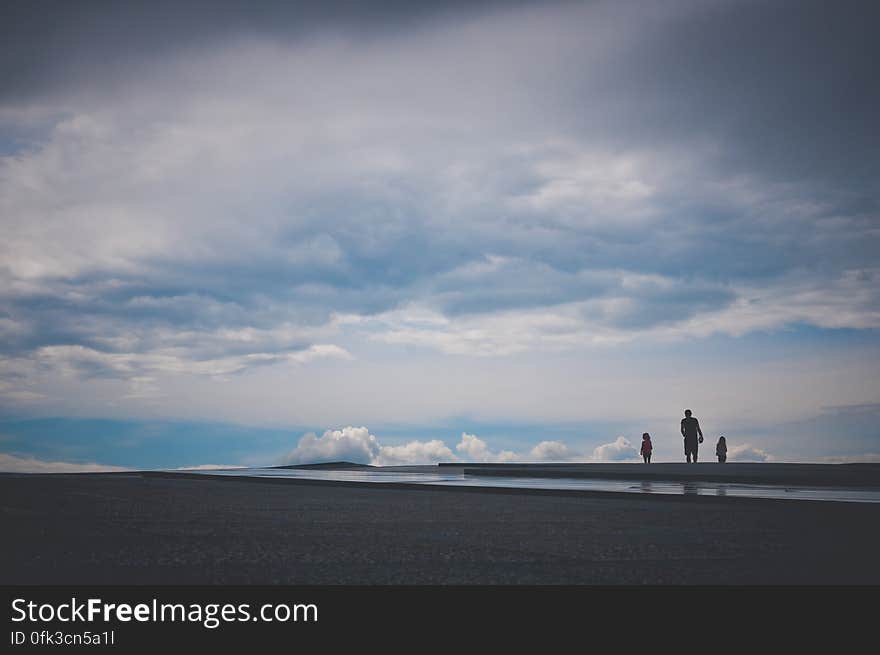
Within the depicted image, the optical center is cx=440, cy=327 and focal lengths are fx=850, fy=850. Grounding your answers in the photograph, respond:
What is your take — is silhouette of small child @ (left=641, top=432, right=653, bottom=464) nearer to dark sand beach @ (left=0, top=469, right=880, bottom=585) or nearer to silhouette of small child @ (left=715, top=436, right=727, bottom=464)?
silhouette of small child @ (left=715, top=436, right=727, bottom=464)

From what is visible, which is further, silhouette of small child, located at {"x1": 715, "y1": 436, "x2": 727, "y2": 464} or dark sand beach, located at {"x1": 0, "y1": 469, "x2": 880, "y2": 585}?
silhouette of small child, located at {"x1": 715, "y1": 436, "x2": 727, "y2": 464}

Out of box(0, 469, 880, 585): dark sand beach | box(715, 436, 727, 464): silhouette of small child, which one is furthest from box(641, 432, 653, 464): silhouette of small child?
box(0, 469, 880, 585): dark sand beach

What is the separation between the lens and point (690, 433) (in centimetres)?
3306

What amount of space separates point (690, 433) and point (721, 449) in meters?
3.87

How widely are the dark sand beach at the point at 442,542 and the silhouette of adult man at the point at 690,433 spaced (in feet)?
63.5

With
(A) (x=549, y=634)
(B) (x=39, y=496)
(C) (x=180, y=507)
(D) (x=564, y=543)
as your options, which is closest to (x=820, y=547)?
(D) (x=564, y=543)

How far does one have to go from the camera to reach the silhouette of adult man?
32.9 metres

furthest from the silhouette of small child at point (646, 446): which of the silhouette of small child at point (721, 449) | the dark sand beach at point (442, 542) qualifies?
the dark sand beach at point (442, 542)

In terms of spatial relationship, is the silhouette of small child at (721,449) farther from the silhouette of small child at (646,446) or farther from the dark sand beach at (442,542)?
the dark sand beach at (442,542)

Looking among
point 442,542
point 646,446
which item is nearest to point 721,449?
point 646,446

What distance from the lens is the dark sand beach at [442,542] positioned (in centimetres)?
609

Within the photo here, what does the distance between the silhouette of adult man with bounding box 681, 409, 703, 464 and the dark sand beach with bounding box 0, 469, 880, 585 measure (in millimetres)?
19368

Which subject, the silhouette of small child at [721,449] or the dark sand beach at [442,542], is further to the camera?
the silhouette of small child at [721,449]

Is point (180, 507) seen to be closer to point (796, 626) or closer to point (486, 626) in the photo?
point (486, 626)
